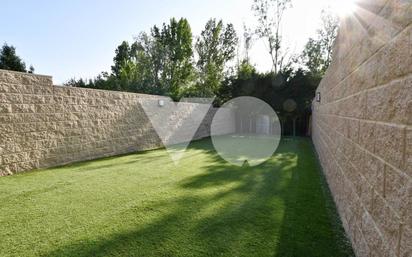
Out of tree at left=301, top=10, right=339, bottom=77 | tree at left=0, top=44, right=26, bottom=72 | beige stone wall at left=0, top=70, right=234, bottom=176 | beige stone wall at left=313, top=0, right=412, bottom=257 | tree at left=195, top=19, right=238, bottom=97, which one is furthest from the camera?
tree at left=195, top=19, right=238, bottom=97

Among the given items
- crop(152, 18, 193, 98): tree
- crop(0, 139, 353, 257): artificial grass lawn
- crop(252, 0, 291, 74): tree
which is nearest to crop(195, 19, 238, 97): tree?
crop(152, 18, 193, 98): tree

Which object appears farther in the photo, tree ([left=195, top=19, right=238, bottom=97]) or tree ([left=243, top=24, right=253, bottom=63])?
tree ([left=195, top=19, right=238, bottom=97])

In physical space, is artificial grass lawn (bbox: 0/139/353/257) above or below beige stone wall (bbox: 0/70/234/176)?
below

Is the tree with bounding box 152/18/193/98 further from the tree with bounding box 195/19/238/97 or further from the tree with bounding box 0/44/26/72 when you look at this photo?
the tree with bounding box 0/44/26/72

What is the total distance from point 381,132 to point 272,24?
53.7 feet

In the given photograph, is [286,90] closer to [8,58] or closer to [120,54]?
[8,58]

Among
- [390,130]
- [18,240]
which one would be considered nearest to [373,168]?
[390,130]

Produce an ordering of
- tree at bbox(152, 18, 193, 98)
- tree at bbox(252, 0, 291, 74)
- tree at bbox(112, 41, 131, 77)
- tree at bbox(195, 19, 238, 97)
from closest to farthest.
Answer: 1. tree at bbox(252, 0, 291, 74)
2. tree at bbox(152, 18, 193, 98)
3. tree at bbox(195, 19, 238, 97)
4. tree at bbox(112, 41, 131, 77)

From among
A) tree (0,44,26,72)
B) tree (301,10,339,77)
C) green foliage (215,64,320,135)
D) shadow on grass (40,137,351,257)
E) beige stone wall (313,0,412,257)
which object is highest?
tree (301,10,339,77)

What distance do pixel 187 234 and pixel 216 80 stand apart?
16.4 metres

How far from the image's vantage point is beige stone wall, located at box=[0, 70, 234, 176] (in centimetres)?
373

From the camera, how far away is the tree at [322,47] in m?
15.2

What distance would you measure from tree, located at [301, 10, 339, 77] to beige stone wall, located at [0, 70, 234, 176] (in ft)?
43.7

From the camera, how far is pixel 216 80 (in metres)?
17.8
